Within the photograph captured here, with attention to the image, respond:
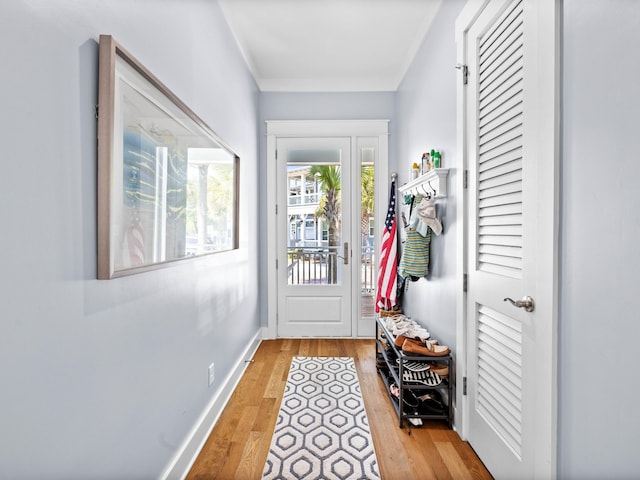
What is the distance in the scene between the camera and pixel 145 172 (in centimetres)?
120

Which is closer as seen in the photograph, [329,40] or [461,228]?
[461,228]

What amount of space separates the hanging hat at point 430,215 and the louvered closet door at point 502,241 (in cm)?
35

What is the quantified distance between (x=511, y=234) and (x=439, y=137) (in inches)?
41.0

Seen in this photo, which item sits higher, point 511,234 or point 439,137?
point 439,137

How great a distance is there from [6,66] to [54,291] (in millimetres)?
498

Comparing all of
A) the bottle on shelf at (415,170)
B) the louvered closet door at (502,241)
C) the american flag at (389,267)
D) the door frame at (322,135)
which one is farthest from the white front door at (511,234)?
the door frame at (322,135)

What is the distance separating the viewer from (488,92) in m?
1.61

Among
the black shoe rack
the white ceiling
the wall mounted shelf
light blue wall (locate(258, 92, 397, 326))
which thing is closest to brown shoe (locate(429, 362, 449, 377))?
the black shoe rack

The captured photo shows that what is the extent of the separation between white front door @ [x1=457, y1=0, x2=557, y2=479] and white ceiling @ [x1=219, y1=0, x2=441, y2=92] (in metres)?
0.89

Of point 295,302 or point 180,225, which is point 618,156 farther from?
point 295,302

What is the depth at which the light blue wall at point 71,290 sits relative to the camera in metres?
0.72

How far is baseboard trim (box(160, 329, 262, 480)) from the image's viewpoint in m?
1.50

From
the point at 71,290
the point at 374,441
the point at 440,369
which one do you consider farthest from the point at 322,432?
the point at 71,290

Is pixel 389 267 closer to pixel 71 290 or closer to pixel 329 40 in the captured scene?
pixel 329 40
